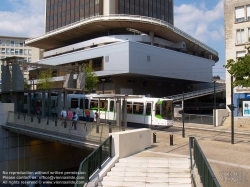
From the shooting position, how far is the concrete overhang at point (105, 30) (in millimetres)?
52581

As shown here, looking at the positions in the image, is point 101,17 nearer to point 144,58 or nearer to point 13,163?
point 144,58

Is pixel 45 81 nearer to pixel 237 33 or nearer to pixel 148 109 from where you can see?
pixel 148 109

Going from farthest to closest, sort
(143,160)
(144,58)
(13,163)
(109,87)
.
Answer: (109,87) → (144,58) → (13,163) → (143,160)

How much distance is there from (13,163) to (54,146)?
147 inches

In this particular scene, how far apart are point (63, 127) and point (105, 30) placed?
→ 43.9m

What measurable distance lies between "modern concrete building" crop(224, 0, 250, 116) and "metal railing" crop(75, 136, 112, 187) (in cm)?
2570

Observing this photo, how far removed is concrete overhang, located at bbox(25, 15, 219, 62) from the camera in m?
52.6

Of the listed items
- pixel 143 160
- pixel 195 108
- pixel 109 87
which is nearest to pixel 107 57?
pixel 109 87

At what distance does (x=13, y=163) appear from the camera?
74.0 ft

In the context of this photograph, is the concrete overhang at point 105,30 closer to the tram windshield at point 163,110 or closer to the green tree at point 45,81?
the green tree at point 45,81

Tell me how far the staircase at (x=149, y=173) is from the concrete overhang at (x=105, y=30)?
43.9m

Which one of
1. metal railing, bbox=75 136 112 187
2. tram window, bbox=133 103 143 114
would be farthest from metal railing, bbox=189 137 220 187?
tram window, bbox=133 103 143 114

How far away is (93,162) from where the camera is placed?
9852 millimetres

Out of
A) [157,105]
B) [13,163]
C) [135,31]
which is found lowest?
[13,163]
